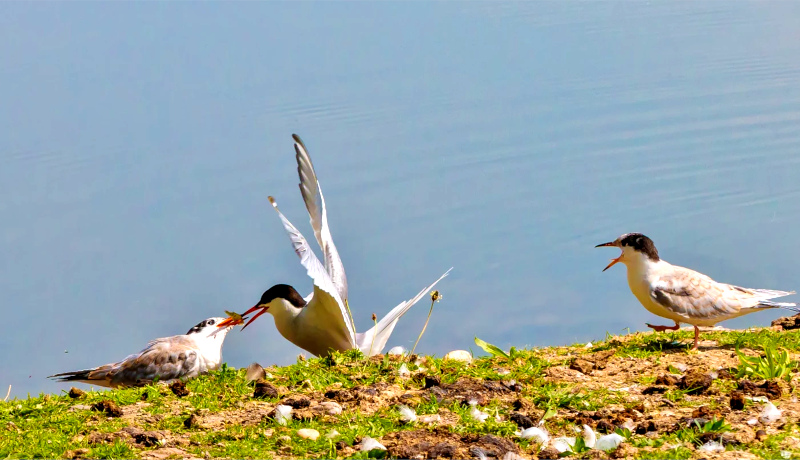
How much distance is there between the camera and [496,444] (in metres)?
4.68

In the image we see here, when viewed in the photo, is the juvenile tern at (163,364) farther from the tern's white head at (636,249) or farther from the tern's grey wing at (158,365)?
the tern's white head at (636,249)

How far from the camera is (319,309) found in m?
7.46

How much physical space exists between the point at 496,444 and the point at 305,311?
10.7 ft

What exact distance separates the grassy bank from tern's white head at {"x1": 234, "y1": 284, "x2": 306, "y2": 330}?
4.13 ft

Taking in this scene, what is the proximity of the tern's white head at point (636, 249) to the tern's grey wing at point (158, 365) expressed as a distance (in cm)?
364

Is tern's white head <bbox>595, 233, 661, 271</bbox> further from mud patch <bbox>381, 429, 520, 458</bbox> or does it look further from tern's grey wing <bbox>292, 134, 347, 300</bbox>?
mud patch <bbox>381, 429, 520, 458</bbox>

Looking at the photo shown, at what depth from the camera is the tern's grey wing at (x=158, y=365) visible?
6922mm

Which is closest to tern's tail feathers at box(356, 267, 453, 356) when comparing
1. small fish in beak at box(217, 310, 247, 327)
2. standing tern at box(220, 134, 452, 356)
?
standing tern at box(220, 134, 452, 356)

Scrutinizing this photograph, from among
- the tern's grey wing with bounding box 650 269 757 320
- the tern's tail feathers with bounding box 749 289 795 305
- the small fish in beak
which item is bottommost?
the small fish in beak

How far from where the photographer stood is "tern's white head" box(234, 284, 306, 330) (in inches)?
309

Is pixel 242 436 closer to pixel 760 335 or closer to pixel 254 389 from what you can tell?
pixel 254 389

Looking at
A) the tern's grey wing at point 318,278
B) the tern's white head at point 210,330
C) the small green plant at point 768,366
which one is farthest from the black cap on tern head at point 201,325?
the small green plant at point 768,366

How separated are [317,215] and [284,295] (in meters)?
0.78

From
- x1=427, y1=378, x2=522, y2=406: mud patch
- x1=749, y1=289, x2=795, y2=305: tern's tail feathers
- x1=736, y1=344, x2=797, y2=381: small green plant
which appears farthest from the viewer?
x1=749, y1=289, x2=795, y2=305: tern's tail feathers
